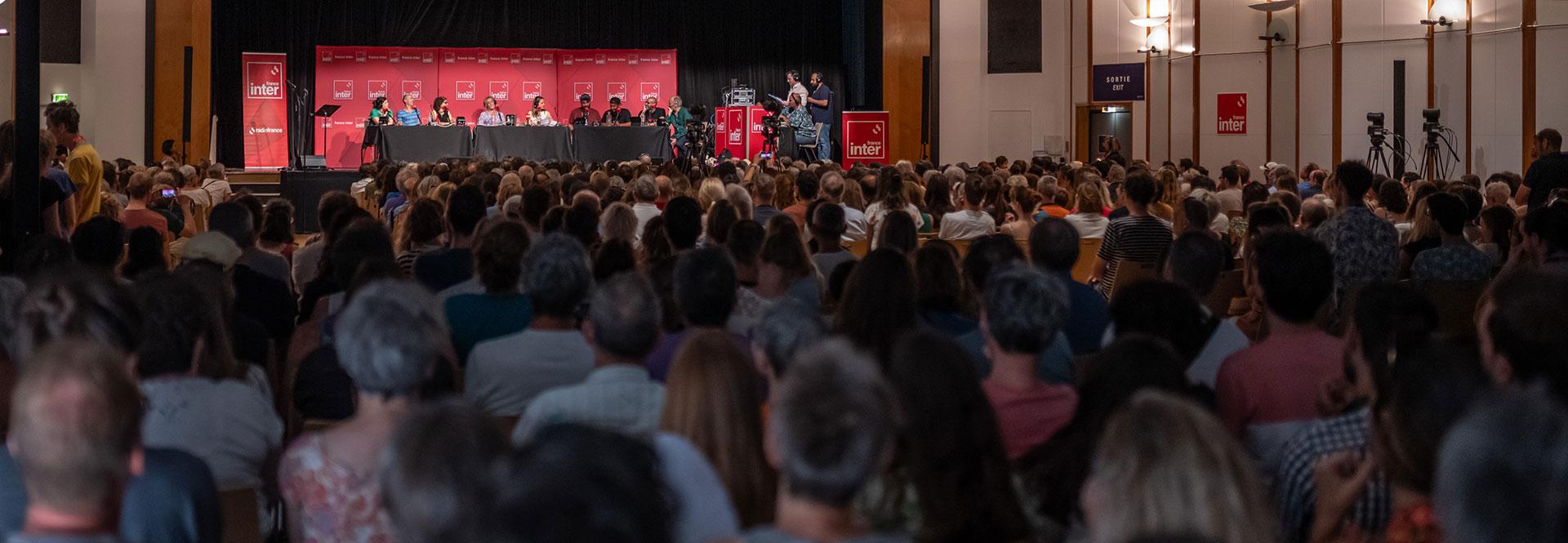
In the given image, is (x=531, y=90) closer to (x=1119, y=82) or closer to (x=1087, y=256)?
(x=1119, y=82)

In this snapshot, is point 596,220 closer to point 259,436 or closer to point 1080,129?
point 259,436

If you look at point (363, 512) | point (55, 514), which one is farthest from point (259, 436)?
point (55, 514)

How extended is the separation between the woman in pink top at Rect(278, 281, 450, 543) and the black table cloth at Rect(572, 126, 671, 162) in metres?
17.1

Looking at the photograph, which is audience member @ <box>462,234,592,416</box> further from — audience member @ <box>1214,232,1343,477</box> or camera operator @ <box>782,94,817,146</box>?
camera operator @ <box>782,94,817,146</box>

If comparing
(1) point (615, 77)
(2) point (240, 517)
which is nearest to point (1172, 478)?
(2) point (240, 517)

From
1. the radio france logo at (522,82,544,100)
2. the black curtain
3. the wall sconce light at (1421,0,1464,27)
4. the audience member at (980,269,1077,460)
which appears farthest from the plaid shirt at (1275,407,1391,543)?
the radio france logo at (522,82,544,100)

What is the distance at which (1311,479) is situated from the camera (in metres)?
2.91

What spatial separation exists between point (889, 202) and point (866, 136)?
1118 centimetres

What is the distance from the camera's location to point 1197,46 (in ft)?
63.0

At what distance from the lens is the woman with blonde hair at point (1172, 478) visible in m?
1.85

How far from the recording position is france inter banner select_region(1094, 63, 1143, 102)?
19.8 meters

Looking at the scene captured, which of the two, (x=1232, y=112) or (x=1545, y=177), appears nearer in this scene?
(x=1545, y=177)

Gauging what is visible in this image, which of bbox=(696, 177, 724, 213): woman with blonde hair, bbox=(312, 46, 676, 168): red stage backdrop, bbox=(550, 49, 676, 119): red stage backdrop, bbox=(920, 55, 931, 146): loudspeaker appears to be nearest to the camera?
bbox=(696, 177, 724, 213): woman with blonde hair

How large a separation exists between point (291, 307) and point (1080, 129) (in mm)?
17901
